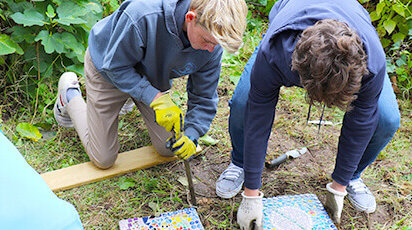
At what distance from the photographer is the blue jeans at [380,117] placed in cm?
179

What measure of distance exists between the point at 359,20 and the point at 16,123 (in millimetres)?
2293

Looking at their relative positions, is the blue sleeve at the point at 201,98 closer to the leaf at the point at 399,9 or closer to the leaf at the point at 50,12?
the leaf at the point at 50,12

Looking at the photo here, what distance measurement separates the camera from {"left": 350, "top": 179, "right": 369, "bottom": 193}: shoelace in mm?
2137

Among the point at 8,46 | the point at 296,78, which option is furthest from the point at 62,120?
the point at 296,78

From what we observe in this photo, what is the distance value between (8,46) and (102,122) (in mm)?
853


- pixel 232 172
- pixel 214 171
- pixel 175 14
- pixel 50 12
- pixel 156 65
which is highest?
pixel 175 14

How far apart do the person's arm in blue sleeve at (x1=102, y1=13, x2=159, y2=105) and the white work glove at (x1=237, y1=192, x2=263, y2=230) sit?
713 mm

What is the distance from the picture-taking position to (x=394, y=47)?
10.1ft

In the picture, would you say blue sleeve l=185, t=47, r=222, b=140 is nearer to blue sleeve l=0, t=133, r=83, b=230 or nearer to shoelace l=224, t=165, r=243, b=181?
shoelace l=224, t=165, r=243, b=181

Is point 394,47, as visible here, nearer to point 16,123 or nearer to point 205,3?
point 205,3

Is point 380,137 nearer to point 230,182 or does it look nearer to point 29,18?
point 230,182

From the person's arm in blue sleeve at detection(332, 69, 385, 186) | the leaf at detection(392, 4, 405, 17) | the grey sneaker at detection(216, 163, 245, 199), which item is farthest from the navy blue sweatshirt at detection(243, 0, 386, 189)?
the leaf at detection(392, 4, 405, 17)

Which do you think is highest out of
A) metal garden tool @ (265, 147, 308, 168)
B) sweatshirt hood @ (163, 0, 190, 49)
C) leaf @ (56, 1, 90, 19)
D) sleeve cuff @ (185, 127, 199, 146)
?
sweatshirt hood @ (163, 0, 190, 49)

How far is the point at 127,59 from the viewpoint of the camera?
179 centimetres
